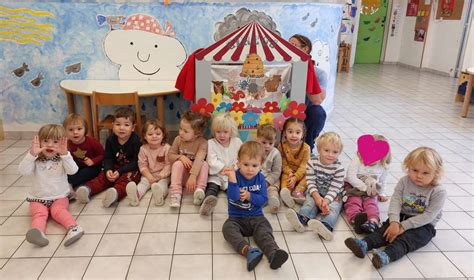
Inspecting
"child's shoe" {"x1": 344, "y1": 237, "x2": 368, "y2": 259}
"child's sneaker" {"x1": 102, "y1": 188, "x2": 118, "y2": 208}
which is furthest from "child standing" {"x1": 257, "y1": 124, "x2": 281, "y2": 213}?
"child's sneaker" {"x1": 102, "y1": 188, "x2": 118, "y2": 208}

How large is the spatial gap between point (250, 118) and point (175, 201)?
917 millimetres

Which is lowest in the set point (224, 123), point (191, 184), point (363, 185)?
point (191, 184)

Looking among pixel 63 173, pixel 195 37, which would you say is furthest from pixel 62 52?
pixel 63 173

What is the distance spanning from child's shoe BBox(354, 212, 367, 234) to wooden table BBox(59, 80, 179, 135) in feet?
6.56

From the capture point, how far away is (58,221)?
246 cm

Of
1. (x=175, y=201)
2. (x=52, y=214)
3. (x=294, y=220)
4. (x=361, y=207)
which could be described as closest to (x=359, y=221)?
(x=361, y=207)

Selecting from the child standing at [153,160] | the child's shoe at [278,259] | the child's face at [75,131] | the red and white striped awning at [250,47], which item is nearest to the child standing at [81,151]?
the child's face at [75,131]

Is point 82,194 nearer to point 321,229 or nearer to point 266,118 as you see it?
point 266,118

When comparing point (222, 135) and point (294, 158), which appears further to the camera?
point (294, 158)

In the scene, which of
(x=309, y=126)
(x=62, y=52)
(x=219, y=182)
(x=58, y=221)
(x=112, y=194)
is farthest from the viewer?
(x=62, y=52)

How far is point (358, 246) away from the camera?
7.20 ft

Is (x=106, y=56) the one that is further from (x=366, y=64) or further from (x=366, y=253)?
(x=366, y=64)

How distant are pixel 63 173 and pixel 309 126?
2046 mm

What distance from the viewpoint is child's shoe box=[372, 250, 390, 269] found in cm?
211
